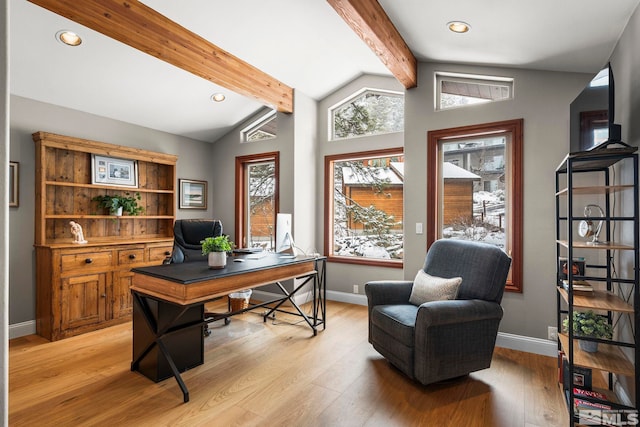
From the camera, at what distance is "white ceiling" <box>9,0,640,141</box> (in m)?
2.36

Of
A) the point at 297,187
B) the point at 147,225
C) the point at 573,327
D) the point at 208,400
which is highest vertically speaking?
the point at 297,187

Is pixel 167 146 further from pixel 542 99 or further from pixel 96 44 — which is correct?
pixel 542 99

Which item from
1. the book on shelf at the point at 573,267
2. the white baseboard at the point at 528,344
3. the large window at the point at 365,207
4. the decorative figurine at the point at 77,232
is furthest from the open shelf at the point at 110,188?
the book on shelf at the point at 573,267

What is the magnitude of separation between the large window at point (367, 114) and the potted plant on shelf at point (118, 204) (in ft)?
9.26

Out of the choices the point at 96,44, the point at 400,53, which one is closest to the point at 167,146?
the point at 96,44

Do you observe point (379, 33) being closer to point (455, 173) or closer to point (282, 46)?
point (282, 46)

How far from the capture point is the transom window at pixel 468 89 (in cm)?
334

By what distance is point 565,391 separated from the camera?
2299 mm

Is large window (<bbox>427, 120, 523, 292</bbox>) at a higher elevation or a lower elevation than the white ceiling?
lower

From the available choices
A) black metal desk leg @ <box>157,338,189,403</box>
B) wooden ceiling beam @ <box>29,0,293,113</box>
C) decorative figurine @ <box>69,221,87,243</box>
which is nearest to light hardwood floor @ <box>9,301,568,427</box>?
black metal desk leg @ <box>157,338,189,403</box>

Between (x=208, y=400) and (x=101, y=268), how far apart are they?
2210mm

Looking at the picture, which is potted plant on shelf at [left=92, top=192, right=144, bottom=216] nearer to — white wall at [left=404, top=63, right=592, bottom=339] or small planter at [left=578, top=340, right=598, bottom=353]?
white wall at [left=404, top=63, right=592, bottom=339]

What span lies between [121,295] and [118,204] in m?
1.10

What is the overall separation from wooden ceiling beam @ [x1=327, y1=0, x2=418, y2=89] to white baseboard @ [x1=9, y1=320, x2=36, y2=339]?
4.16m
